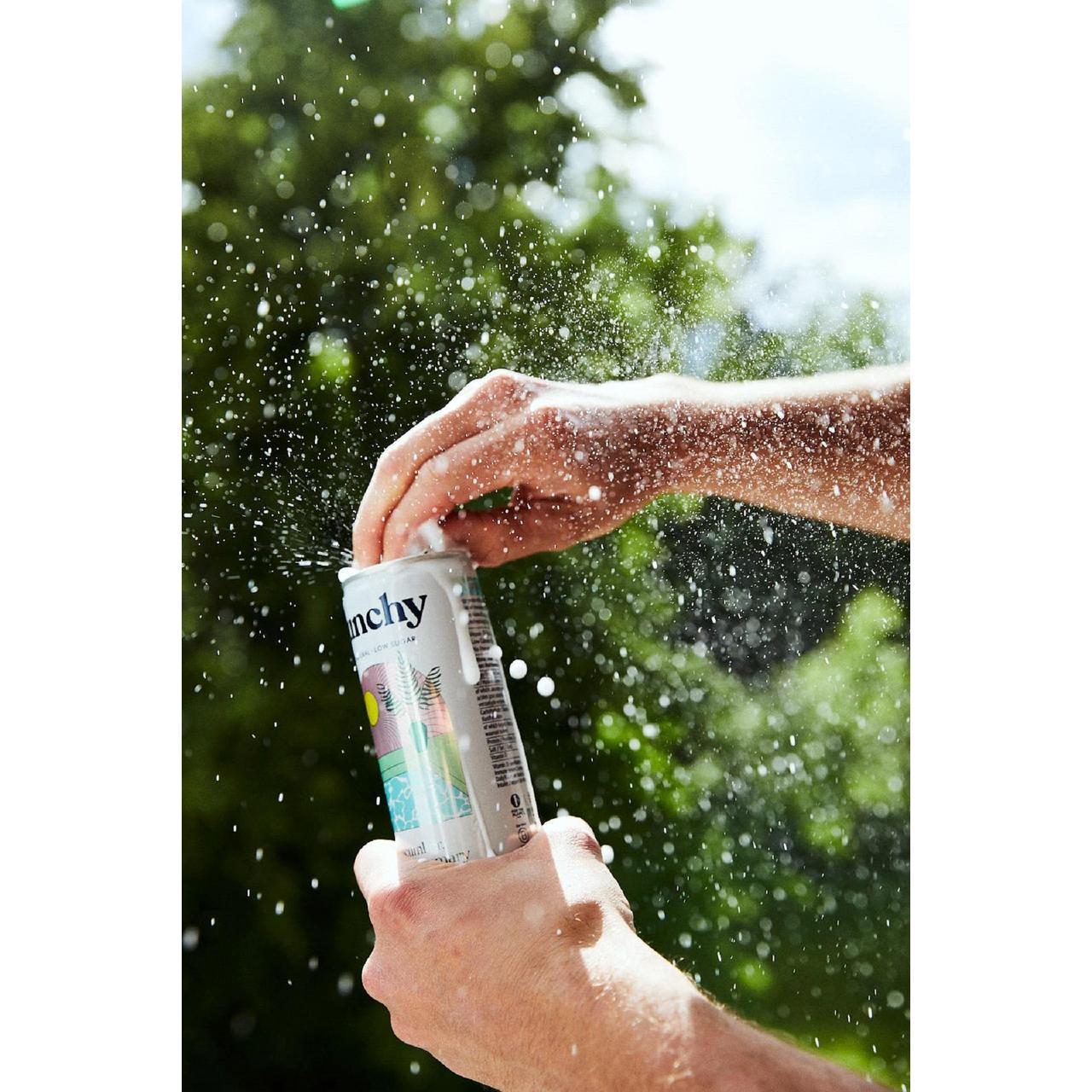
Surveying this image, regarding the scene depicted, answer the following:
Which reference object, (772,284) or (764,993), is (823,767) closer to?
(764,993)

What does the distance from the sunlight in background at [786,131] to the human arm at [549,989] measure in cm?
52

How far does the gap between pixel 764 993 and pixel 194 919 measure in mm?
572

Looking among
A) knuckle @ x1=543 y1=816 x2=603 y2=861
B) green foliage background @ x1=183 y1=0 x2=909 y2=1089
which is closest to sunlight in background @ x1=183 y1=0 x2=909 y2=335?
green foliage background @ x1=183 y1=0 x2=909 y2=1089

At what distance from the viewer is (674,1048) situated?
0.69 metres

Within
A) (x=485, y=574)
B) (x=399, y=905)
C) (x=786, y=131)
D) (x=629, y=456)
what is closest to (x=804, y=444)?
(x=629, y=456)

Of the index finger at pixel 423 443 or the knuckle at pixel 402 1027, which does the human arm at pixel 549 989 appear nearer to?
the knuckle at pixel 402 1027

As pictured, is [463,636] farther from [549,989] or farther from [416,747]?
[549,989]

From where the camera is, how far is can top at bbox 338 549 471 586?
2.55 ft

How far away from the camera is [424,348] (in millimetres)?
1077

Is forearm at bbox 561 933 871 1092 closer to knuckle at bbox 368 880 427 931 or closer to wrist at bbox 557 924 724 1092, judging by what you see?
wrist at bbox 557 924 724 1092

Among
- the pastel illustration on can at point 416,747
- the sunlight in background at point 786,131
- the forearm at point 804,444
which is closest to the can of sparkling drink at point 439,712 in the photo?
the pastel illustration on can at point 416,747

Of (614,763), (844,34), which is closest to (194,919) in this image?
(614,763)
